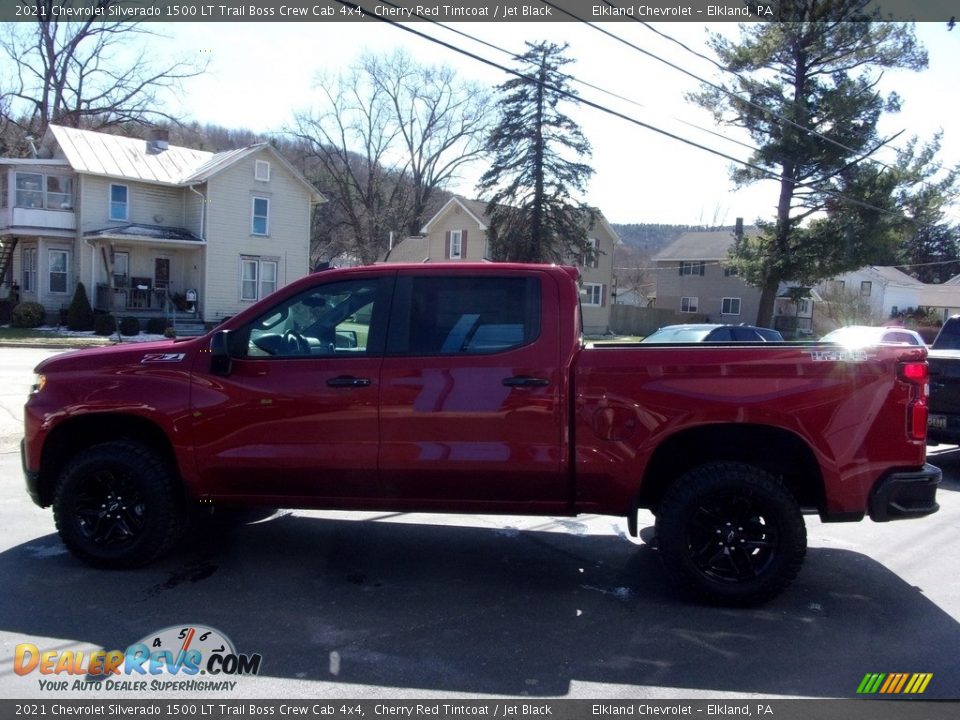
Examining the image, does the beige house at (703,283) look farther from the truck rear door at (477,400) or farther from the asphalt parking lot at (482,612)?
the truck rear door at (477,400)

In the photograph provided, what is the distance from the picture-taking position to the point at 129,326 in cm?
2927

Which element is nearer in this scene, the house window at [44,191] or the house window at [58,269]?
the house window at [44,191]

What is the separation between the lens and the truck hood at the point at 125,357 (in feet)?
17.0

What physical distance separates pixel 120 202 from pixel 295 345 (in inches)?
1228

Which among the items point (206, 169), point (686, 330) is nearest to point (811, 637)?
point (686, 330)

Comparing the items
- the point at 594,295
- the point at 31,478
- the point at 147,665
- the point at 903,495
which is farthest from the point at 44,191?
the point at 903,495

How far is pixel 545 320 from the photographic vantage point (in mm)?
4938

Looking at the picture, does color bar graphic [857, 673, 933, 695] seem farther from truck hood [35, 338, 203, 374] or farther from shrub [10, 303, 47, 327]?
shrub [10, 303, 47, 327]

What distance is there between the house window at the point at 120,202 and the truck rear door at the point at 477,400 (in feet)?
103

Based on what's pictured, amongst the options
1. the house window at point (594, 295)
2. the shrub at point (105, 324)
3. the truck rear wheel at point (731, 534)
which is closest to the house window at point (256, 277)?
the shrub at point (105, 324)

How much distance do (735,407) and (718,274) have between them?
→ 52607 mm

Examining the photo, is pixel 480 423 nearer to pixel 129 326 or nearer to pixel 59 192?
pixel 129 326

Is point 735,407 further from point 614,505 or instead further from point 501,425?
point 501,425

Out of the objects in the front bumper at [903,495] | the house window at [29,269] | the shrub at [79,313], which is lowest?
the front bumper at [903,495]
